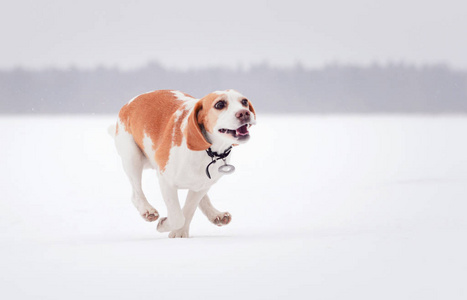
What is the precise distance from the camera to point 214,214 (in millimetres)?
2902

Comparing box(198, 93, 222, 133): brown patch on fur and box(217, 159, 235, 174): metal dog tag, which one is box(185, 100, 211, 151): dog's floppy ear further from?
box(217, 159, 235, 174): metal dog tag

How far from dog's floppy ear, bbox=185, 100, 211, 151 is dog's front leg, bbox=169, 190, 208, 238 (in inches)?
17.4

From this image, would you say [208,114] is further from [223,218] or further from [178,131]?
[223,218]


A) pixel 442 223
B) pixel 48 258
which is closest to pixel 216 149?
pixel 48 258

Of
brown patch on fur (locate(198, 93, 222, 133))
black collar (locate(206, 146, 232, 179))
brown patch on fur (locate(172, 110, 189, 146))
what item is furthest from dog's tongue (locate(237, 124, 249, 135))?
brown patch on fur (locate(172, 110, 189, 146))

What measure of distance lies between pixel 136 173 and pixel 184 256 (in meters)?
0.87

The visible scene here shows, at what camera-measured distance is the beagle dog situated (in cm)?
228

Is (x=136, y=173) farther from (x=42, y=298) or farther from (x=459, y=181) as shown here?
(x=459, y=181)

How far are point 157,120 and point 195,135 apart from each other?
46 cm

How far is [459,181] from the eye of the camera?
4.49 meters

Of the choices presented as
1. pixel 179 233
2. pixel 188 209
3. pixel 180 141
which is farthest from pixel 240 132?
pixel 179 233

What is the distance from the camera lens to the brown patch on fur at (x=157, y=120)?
2.55 metres

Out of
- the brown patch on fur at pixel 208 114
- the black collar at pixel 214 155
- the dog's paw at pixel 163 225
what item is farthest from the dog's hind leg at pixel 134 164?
the brown patch on fur at pixel 208 114

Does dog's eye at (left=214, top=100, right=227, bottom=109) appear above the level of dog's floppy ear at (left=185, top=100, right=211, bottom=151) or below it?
above
